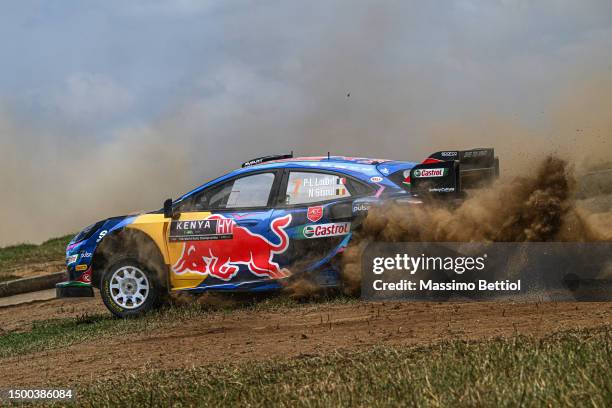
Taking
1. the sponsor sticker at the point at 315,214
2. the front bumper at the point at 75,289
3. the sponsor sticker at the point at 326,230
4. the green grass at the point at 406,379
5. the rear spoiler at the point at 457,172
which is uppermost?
the rear spoiler at the point at 457,172

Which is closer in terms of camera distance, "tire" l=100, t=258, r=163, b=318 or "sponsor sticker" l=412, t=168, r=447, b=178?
"sponsor sticker" l=412, t=168, r=447, b=178

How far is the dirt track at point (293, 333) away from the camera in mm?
6961

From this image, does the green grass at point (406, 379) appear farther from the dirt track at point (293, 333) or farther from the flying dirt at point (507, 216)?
the flying dirt at point (507, 216)

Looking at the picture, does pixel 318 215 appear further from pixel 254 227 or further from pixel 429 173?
Answer: pixel 429 173

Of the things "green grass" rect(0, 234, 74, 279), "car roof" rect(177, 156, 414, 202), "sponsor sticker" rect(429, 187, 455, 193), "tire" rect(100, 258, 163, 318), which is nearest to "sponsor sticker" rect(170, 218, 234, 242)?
"car roof" rect(177, 156, 414, 202)

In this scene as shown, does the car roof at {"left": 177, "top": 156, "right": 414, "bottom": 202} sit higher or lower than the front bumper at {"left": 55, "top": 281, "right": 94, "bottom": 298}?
higher

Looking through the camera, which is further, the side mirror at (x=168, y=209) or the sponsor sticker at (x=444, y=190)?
the side mirror at (x=168, y=209)

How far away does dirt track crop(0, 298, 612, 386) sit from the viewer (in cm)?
696

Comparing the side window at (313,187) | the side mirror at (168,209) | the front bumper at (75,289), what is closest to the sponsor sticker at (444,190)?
the side window at (313,187)

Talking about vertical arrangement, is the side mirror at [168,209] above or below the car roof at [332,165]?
below

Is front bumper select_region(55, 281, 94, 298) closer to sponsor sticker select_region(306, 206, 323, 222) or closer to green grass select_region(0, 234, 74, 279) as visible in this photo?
sponsor sticker select_region(306, 206, 323, 222)

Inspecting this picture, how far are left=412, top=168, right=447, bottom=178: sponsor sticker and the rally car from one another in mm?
11

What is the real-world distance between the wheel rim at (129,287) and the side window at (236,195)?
36.7 inches
